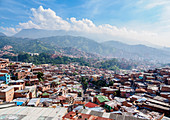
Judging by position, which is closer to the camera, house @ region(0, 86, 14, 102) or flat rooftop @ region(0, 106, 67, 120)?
flat rooftop @ region(0, 106, 67, 120)

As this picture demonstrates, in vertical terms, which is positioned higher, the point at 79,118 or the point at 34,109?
the point at 34,109

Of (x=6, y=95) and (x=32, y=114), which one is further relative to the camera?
(x=6, y=95)

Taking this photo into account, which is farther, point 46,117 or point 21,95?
point 21,95

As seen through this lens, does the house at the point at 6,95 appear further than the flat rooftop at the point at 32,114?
Yes

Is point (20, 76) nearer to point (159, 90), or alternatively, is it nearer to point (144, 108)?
point (144, 108)

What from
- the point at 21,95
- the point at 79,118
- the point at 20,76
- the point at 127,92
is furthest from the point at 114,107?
the point at 20,76

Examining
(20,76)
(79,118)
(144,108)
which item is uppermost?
A: (20,76)

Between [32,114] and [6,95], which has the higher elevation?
[6,95]

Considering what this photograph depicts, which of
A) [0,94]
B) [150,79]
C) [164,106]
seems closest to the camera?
[0,94]

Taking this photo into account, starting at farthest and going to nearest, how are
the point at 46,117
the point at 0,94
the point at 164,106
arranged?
the point at 164,106 → the point at 0,94 → the point at 46,117
